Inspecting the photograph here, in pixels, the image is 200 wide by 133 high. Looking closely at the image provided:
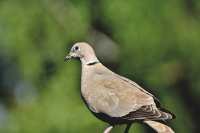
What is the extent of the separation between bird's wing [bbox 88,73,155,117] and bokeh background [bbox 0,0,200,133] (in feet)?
19.8

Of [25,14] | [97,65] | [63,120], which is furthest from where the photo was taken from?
[25,14]

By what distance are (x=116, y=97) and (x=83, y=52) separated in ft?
1.45

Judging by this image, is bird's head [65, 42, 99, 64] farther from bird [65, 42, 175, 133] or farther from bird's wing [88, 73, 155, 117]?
bird's wing [88, 73, 155, 117]

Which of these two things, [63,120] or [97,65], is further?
[63,120]

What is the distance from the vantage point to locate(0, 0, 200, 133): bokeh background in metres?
12.9

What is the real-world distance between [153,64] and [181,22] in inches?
22.8

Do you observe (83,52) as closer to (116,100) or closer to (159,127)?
(116,100)

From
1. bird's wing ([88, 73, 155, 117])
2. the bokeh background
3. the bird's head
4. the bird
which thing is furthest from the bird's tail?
the bokeh background

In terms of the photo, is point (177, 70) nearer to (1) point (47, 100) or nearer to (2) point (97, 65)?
(1) point (47, 100)

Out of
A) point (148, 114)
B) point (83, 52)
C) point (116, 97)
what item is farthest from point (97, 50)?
point (148, 114)

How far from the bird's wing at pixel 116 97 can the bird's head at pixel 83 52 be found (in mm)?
272

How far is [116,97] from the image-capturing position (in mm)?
6699

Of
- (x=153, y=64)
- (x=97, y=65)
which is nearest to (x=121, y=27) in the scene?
(x=153, y=64)

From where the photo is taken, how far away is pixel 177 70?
44.3ft
